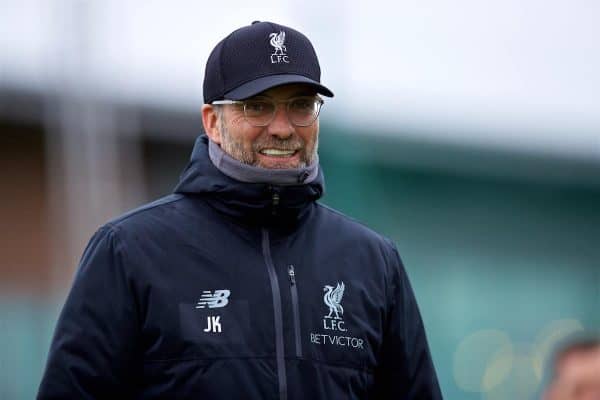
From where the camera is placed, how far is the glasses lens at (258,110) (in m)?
4.27

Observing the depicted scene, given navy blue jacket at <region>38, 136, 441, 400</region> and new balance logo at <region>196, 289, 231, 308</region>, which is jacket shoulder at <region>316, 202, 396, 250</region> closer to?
navy blue jacket at <region>38, 136, 441, 400</region>

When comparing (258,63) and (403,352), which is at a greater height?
(258,63)

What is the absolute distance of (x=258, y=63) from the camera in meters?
4.32

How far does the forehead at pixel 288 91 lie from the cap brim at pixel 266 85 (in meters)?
0.02

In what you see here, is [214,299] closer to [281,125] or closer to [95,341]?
[95,341]

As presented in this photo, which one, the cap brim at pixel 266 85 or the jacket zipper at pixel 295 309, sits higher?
the cap brim at pixel 266 85

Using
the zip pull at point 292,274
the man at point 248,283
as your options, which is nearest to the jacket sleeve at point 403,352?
the man at point 248,283

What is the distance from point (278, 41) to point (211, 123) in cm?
30

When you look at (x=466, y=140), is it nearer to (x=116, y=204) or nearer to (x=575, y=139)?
(x=575, y=139)

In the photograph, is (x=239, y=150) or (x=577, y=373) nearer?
(x=577, y=373)

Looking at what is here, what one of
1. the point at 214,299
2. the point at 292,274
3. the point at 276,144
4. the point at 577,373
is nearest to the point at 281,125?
the point at 276,144

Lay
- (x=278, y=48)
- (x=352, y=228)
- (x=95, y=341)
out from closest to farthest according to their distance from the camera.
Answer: (x=95, y=341), (x=278, y=48), (x=352, y=228)

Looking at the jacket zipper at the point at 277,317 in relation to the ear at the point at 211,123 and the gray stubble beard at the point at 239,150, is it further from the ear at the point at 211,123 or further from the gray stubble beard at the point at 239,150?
the ear at the point at 211,123

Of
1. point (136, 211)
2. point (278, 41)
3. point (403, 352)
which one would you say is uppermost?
point (278, 41)
